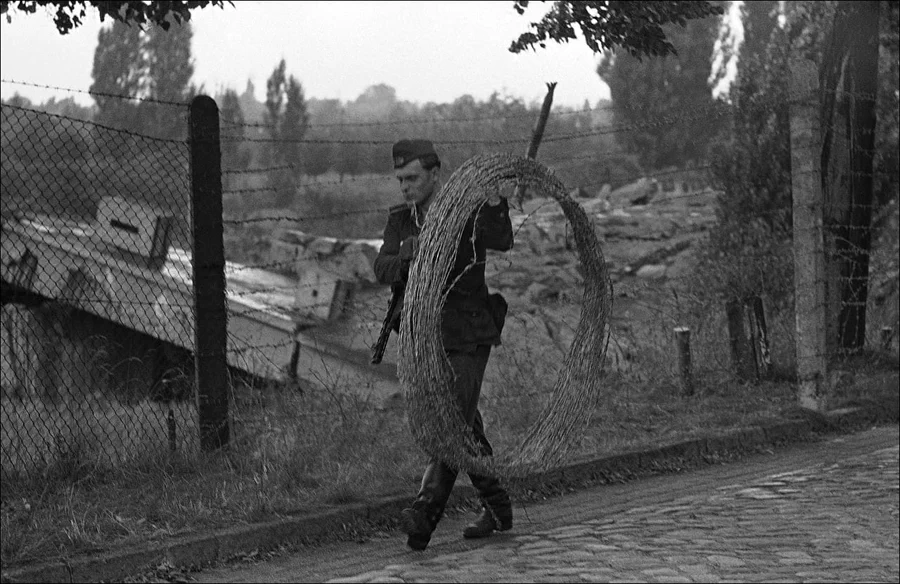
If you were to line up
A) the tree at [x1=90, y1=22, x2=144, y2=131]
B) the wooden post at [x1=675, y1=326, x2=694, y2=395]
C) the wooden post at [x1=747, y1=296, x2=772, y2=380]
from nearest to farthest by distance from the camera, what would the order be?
1. the wooden post at [x1=675, y1=326, x2=694, y2=395]
2. the wooden post at [x1=747, y1=296, x2=772, y2=380]
3. the tree at [x1=90, y1=22, x2=144, y2=131]

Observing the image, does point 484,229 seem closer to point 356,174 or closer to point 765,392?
point 765,392

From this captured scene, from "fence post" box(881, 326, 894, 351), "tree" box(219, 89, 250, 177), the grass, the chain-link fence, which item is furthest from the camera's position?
"tree" box(219, 89, 250, 177)

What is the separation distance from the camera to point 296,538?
20.2ft

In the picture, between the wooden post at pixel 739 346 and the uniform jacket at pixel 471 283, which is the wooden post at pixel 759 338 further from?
the uniform jacket at pixel 471 283

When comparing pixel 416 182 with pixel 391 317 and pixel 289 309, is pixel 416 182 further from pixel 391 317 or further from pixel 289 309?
pixel 289 309

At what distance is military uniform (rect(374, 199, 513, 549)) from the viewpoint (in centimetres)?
571

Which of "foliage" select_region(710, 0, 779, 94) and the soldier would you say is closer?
the soldier

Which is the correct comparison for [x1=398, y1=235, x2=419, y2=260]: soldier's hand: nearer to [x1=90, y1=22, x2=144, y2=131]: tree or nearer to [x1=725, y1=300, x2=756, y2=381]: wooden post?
[x1=725, y1=300, x2=756, y2=381]: wooden post

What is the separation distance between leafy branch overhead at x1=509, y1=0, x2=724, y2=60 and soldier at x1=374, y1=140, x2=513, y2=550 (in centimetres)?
279

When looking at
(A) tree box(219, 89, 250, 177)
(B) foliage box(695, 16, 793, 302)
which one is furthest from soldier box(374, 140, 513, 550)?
(A) tree box(219, 89, 250, 177)

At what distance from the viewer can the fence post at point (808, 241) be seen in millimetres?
10195

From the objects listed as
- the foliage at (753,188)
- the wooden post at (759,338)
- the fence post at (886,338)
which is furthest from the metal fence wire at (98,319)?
the fence post at (886,338)

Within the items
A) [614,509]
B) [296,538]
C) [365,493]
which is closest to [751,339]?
[614,509]

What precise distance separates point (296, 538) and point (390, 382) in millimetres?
5653
